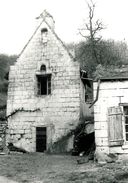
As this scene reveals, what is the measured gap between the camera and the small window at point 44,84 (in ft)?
66.3

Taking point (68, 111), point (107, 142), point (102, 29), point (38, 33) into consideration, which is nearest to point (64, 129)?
point (68, 111)

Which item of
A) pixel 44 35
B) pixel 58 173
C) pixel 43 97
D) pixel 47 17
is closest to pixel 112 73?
pixel 58 173

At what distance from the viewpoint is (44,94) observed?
20375 millimetres

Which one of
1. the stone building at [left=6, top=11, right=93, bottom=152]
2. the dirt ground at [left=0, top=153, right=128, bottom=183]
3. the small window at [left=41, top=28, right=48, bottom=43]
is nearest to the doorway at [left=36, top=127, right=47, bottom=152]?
the stone building at [left=6, top=11, right=93, bottom=152]

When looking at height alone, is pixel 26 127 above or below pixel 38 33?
below

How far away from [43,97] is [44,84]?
104cm

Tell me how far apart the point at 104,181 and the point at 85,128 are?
825cm

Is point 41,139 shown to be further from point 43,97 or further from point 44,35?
point 44,35

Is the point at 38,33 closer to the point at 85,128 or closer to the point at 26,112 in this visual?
the point at 26,112

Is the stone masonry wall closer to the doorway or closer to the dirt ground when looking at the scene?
the dirt ground

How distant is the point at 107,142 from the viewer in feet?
45.4

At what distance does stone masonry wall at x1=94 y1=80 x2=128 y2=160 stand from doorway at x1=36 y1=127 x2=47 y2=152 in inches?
239

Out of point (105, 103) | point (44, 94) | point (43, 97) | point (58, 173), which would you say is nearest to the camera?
point (58, 173)

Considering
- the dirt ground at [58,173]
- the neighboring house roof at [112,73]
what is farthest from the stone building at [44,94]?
the neighboring house roof at [112,73]
